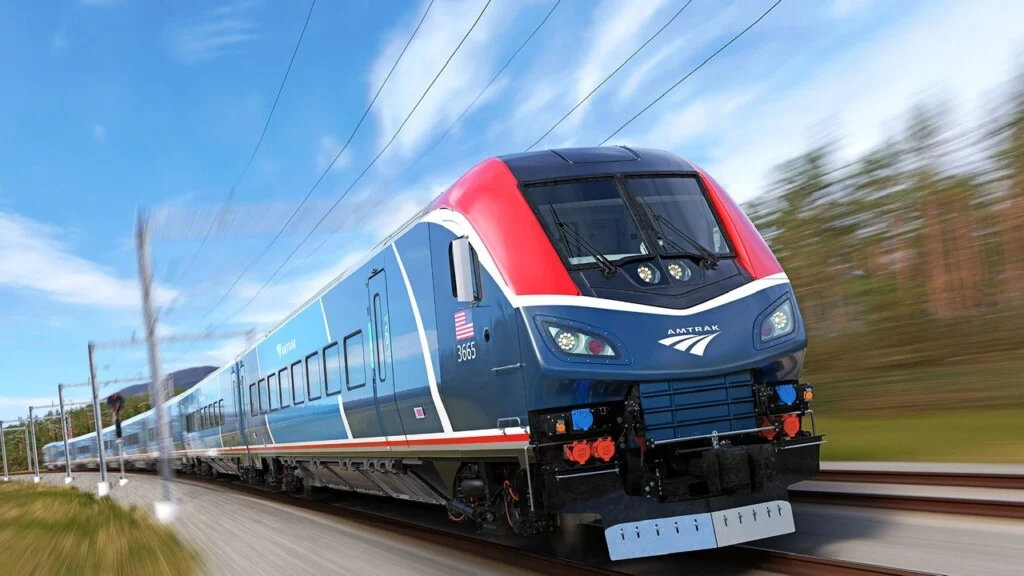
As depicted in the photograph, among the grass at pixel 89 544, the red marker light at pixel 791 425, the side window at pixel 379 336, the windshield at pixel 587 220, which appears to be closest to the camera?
the red marker light at pixel 791 425

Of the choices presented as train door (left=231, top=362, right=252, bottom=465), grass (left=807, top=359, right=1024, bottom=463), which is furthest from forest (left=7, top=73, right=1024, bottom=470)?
train door (left=231, top=362, right=252, bottom=465)

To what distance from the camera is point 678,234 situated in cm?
718

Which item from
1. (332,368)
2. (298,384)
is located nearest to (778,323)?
(332,368)

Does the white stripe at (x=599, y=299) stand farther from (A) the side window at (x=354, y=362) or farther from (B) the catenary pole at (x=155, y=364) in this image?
(B) the catenary pole at (x=155, y=364)

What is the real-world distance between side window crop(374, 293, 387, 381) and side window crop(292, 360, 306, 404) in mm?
4425

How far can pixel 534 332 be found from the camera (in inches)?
252

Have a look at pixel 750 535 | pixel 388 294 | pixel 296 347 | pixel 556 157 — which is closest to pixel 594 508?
pixel 750 535

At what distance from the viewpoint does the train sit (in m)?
6.21

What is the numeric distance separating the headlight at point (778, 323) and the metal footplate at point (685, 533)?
4.22 ft

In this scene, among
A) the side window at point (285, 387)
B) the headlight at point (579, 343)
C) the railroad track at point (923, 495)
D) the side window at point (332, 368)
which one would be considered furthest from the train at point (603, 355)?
the side window at point (285, 387)

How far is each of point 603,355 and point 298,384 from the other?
9.17m

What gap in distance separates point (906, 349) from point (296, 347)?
41.9 ft

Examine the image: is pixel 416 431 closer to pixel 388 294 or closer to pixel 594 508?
pixel 388 294

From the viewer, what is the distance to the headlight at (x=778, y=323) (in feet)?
21.8
